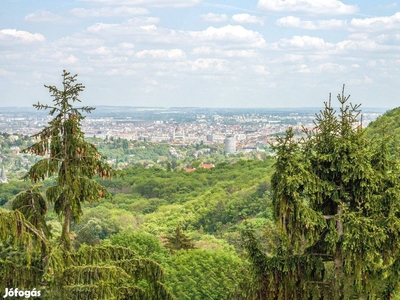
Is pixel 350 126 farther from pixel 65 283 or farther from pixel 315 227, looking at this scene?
pixel 65 283

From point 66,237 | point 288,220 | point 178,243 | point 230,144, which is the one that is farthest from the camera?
point 230,144

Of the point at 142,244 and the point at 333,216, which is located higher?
the point at 333,216

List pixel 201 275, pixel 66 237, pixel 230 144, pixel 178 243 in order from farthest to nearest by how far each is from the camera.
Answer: pixel 230 144 → pixel 178 243 → pixel 201 275 → pixel 66 237

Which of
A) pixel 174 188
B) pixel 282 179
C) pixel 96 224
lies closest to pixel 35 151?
pixel 282 179

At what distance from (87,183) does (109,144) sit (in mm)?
171442

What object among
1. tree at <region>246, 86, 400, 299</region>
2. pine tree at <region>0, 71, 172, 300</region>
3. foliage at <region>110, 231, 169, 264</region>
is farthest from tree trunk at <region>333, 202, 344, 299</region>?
foliage at <region>110, 231, 169, 264</region>

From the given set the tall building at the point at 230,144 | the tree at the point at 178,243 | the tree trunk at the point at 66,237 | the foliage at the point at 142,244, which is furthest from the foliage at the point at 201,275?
the tall building at the point at 230,144

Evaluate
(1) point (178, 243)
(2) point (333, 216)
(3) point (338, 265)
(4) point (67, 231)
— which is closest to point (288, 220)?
(2) point (333, 216)

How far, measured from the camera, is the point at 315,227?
8.03m

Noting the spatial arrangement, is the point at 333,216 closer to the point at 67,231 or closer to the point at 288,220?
the point at 288,220

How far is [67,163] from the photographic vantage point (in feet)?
27.2

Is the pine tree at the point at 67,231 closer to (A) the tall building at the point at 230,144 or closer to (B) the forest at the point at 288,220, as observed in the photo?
(B) the forest at the point at 288,220

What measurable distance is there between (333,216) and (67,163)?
3664 millimetres

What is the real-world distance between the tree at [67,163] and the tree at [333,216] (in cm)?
242
